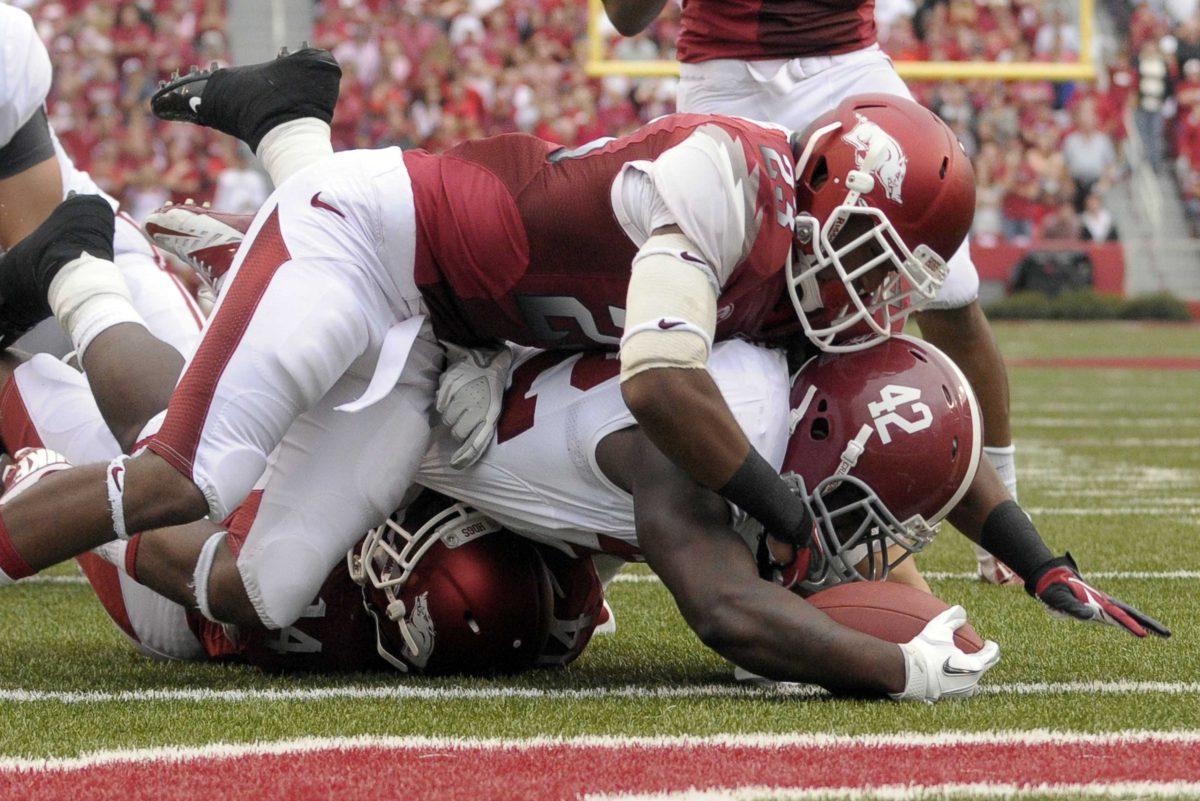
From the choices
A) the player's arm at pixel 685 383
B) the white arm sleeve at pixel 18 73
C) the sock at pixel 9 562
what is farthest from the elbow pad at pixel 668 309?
the white arm sleeve at pixel 18 73

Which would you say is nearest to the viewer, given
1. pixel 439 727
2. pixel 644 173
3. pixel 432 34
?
pixel 439 727

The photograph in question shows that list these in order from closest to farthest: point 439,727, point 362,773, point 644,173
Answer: point 362,773 → point 439,727 → point 644,173

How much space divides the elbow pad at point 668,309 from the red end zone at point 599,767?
55cm

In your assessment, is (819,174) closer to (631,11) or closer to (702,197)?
(702,197)

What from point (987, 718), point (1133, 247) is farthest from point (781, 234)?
point (1133, 247)

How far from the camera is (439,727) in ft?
7.80

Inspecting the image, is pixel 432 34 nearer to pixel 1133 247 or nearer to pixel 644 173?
pixel 1133 247

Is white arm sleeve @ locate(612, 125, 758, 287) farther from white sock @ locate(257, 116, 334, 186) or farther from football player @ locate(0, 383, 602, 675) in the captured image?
white sock @ locate(257, 116, 334, 186)

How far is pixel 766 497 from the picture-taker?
8.34 feet

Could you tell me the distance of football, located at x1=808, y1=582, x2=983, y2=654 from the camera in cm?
261

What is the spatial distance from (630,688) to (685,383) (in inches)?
20.8

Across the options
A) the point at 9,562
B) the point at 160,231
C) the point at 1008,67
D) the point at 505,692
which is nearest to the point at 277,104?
the point at 160,231

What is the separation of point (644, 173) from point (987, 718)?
3.18 ft

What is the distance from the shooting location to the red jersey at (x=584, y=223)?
8.63ft
